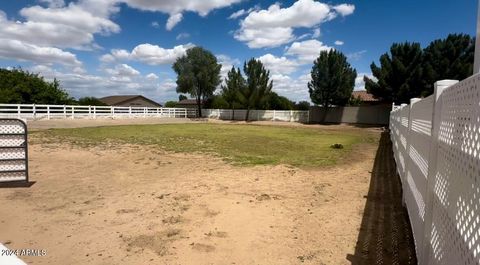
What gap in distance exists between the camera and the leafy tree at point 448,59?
28.7 m

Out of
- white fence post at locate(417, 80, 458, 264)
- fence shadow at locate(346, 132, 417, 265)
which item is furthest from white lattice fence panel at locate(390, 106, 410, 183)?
white fence post at locate(417, 80, 458, 264)

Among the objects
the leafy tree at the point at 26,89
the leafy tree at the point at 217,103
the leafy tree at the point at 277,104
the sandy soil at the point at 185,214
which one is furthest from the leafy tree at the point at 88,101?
the sandy soil at the point at 185,214

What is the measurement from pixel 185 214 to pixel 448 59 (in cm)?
3262

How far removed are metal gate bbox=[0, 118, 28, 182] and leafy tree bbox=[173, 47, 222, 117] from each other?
147ft

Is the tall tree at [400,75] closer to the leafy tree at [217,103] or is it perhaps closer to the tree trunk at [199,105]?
the leafy tree at [217,103]

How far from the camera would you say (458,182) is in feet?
5.88

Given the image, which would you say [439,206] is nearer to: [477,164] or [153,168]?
[477,164]

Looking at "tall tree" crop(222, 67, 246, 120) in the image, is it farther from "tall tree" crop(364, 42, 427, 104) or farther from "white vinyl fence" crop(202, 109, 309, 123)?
"tall tree" crop(364, 42, 427, 104)

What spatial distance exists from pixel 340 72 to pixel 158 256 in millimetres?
33822

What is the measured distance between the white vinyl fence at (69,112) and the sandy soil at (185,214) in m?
18.7

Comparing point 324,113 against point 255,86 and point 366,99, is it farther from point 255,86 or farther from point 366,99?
point 366,99

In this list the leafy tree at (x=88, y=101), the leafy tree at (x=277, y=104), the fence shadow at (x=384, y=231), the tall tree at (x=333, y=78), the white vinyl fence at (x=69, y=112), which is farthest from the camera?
the leafy tree at (x=277, y=104)

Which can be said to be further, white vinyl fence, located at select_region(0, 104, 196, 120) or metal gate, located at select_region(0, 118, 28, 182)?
white vinyl fence, located at select_region(0, 104, 196, 120)

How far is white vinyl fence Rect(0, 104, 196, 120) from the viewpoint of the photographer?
86.4 ft
